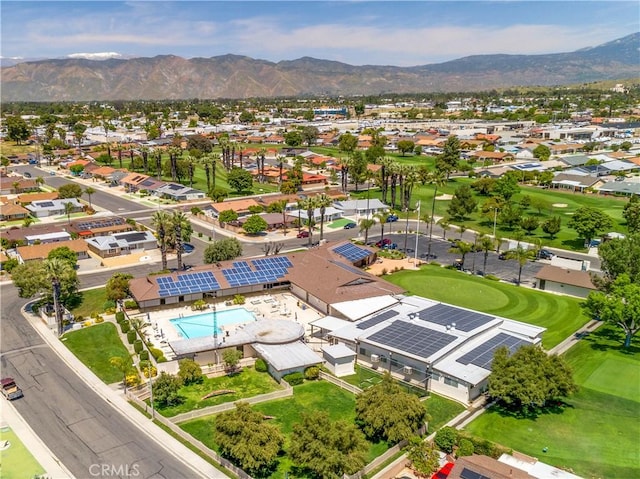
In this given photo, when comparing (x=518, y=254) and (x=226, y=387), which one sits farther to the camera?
(x=518, y=254)

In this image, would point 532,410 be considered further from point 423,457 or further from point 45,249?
point 45,249

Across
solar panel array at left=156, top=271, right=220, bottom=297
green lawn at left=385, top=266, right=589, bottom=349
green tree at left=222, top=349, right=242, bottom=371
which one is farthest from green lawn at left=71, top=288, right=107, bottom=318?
green lawn at left=385, top=266, right=589, bottom=349

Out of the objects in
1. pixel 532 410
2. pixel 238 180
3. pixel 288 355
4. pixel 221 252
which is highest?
pixel 238 180

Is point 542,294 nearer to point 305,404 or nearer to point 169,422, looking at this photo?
point 305,404

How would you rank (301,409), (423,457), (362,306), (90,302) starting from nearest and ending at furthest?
(423,457) → (301,409) → (362,306) → (90,302)

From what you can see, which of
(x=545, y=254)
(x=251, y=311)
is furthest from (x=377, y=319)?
(x=545, y=254)

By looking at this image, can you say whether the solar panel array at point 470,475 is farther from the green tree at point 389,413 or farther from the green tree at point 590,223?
the green tree at point 590,223

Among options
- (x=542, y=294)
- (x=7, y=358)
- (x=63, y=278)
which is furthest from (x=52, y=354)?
(x=542, y=294)

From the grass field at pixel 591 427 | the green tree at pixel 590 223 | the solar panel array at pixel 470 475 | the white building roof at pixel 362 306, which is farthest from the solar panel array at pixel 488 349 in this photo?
the green tree at pixel 590 223
